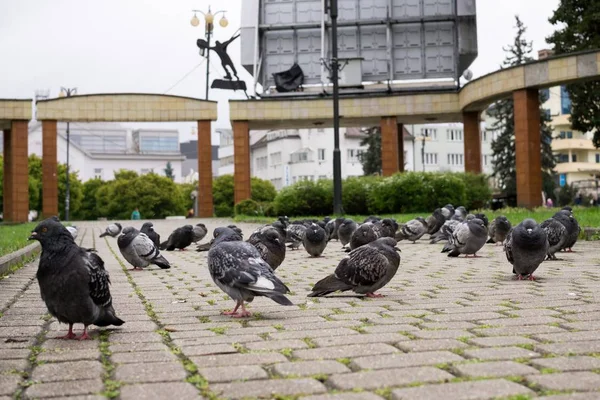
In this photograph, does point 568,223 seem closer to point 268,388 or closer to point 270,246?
point 270,246

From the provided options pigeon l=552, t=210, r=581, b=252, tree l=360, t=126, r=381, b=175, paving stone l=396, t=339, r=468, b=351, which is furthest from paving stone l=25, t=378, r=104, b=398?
tree l=360, t=126, r=381, b=175

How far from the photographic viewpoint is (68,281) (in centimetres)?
538

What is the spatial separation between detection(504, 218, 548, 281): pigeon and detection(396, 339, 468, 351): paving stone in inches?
158

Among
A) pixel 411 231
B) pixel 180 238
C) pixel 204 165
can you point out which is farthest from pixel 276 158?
pixel 180 238

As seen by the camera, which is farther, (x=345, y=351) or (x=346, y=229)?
(x=346, y=229)

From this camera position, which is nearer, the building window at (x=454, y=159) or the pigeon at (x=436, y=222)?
the pigeon at (x=436, y=222)

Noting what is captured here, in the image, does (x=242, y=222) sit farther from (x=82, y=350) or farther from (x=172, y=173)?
(x=172, y=173)

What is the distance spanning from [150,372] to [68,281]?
4.69ft

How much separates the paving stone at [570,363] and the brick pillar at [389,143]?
34079mm

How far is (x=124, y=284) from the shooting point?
9.45 meters

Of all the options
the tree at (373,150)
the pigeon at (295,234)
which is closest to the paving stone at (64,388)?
the pigeon at (295,234)

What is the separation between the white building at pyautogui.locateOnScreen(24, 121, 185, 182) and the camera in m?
113

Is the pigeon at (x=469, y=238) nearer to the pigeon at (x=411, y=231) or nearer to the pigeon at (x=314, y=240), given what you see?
the pigeon at (x=314, y=240)

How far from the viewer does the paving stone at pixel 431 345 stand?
15.6 ft
